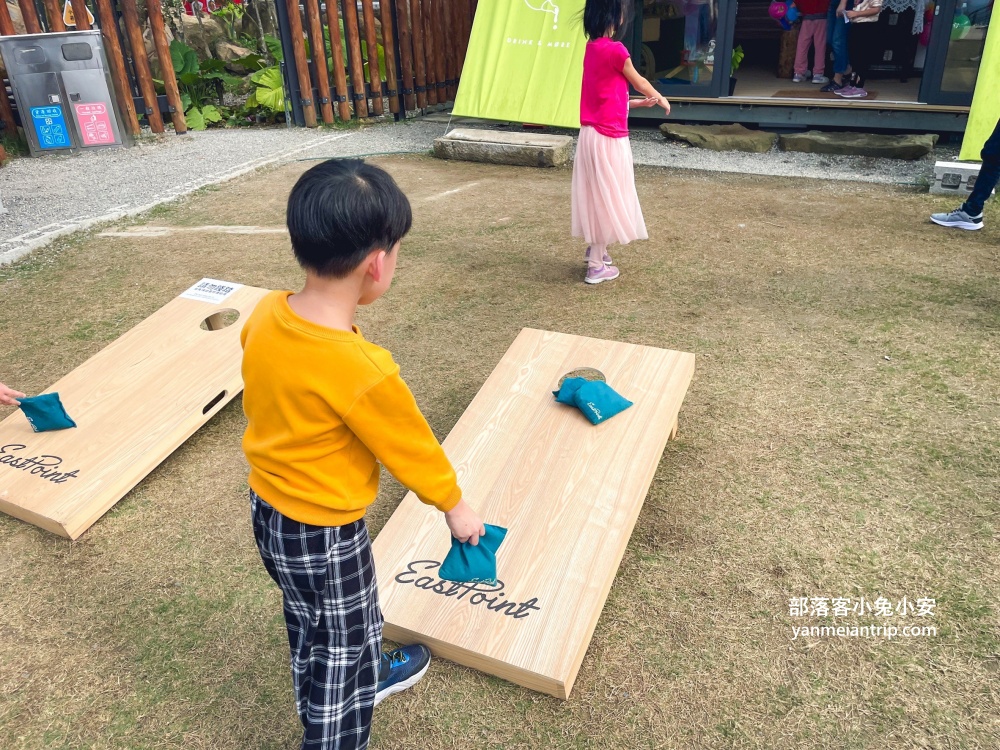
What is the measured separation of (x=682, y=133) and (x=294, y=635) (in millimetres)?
7658

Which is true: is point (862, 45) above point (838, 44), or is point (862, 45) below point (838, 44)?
below

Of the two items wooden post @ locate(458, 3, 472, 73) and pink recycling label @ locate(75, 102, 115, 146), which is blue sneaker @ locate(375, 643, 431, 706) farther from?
wooden post @ locate(458, 3, 472, 73)

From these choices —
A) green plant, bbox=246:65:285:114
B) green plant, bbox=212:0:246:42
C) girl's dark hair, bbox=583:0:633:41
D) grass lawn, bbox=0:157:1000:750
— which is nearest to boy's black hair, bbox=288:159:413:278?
grass lawn, bbox=0:157:1000:750

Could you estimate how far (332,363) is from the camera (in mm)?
1481

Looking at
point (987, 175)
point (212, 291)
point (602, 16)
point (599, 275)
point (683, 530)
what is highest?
point (602, 16)

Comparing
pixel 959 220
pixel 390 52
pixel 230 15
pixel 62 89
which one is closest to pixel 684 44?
pixel 390 52

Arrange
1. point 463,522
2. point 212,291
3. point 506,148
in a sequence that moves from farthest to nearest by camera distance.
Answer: point 506,148
point 212,291
point 463,522

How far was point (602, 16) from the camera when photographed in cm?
421

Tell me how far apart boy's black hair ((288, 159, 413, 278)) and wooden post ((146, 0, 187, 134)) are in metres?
8.55

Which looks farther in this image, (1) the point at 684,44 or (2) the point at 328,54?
(2) the point at 328,54

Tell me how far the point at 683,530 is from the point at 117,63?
28.4ft

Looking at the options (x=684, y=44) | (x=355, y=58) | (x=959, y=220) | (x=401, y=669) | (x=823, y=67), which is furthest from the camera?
(x=823, y=67)

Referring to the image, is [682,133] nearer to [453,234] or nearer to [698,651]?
[453,234]

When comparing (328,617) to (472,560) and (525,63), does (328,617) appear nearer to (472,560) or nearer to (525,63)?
(472,560)
